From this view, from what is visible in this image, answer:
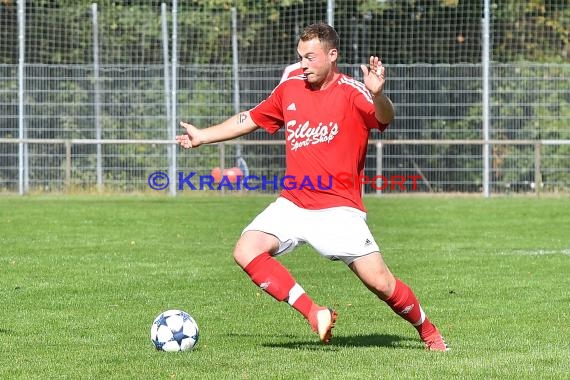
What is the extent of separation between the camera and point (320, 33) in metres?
7.69

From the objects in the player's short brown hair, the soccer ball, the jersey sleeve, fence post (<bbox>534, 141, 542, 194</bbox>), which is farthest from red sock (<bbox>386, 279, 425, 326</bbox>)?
fence post (<bbox>534, 141, 542, 194</bbox>)

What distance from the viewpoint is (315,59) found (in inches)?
302

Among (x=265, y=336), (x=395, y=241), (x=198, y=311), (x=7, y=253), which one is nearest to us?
(x=265, y=336)

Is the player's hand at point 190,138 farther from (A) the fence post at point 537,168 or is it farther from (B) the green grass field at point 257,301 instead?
(A) the fence post at point 537,168

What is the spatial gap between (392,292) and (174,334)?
136 cm

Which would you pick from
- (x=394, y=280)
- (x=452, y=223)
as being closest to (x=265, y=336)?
(x=394, y=280)

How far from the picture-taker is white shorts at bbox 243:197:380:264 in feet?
25.0

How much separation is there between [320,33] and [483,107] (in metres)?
18.2

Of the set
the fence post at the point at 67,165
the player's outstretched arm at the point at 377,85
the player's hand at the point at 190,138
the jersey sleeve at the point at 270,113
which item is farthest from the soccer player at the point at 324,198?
the fence post at the point at 67,165

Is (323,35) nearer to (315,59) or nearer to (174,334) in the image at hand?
(315,59)

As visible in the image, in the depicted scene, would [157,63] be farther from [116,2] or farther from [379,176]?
[379,176]

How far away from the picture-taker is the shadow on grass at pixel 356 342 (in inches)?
311

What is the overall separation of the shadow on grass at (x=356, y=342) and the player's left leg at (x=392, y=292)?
0.27 m

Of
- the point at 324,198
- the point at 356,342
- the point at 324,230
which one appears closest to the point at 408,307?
the point at 356,342
